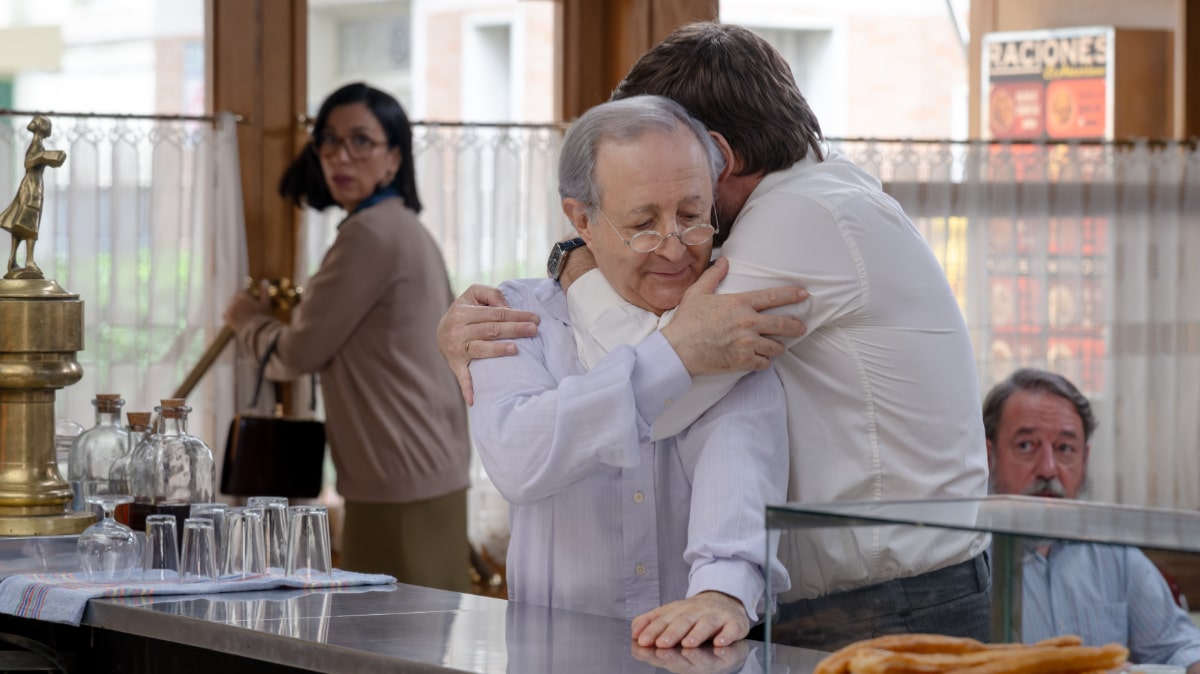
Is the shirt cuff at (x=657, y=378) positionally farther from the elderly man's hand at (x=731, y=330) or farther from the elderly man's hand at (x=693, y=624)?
the elderly man's hand at (x=693, y=624)

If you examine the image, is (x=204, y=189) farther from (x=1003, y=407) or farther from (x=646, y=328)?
(x=646, y=328)

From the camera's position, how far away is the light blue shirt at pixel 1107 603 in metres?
1.06

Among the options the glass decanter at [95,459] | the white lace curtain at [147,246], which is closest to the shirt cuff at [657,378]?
the glass decanter at [95,459]

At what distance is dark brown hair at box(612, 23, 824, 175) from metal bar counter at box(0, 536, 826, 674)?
0.58 meters

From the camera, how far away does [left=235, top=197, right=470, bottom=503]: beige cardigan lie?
376cm

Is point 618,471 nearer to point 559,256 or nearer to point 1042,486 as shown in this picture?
point 559,256

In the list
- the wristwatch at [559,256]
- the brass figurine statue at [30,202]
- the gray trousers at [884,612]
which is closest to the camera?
the gray trousers at [884,612]

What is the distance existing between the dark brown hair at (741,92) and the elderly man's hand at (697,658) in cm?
61

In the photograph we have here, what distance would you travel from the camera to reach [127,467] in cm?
217

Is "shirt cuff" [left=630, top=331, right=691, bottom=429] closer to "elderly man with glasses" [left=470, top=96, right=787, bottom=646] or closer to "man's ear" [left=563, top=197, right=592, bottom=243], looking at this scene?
"elderly man with glasses" [left=470, top=96, right=787, bottom=646]

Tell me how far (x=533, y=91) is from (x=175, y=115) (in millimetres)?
1078

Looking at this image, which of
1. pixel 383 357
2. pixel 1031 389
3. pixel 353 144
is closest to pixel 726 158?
pixel 1031 389

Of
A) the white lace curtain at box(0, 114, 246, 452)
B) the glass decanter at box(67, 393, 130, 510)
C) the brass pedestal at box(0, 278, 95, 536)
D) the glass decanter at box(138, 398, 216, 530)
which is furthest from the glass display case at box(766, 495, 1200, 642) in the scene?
the white lace curtain at box(0, 114, 246, 452)

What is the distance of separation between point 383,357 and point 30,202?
64.6 inches
